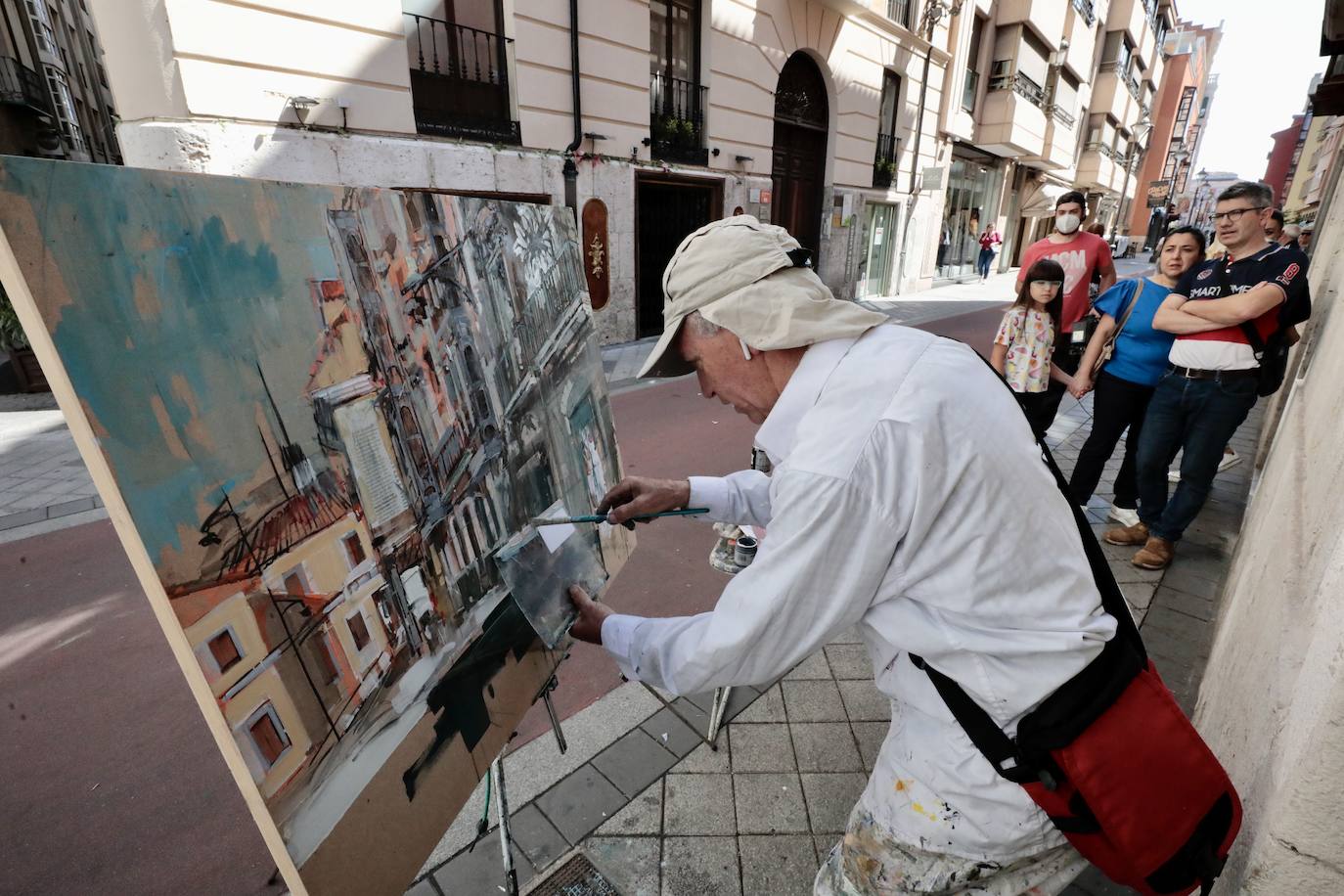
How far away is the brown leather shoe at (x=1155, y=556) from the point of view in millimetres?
3369

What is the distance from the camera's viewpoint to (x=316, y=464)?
0.90 m

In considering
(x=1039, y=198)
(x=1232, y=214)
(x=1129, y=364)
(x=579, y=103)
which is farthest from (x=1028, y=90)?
(x=1232, y=214)

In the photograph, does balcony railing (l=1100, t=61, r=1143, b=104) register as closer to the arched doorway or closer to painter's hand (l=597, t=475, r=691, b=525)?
the arched doorway

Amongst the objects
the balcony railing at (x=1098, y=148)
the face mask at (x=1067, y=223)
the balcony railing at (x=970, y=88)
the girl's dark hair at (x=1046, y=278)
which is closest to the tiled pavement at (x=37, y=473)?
Result: the girl's dark hair at (x=1046, y=278)

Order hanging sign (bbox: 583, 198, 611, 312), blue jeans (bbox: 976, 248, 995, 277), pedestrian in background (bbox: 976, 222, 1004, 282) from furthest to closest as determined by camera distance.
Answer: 1. blue jeans (bbox: 976, 248, 995, 277)
2. pedestrian in background (bbox: 976, 222, 1004, 282)
3. hanging sign (bbox: 583, 198, 611, 312)

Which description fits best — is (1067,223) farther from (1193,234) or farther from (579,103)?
(579,103)

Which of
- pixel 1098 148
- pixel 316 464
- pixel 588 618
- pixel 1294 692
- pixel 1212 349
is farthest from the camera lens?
pixel 1098 148

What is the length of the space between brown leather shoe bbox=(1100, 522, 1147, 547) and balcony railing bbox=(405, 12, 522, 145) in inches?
286

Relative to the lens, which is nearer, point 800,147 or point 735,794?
point 735,794

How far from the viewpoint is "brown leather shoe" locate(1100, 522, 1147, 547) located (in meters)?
3.64

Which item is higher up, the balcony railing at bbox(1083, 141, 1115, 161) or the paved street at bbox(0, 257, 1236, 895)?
the balcony railing at bbox(1083, 141, 1115, 161)

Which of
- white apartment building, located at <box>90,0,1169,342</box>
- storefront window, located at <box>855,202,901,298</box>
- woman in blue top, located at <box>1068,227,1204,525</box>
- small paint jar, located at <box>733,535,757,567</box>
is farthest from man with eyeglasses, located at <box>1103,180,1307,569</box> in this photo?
storefront window, located at <box>855,202,901,298</box>

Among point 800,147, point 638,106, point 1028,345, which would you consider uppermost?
point 638,106

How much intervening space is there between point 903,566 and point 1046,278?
3.62 meters
